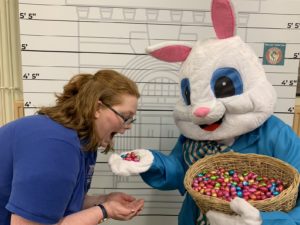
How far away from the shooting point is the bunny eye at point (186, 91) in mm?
1285

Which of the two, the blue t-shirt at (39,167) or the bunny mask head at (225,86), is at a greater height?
the bunny mask head at (225,86)

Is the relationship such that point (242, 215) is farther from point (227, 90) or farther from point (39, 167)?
point (39, 167)

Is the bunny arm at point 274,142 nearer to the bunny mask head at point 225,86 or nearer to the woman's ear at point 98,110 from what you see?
the bunny mask head at point 225,86

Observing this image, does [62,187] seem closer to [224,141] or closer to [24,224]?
[24,224]

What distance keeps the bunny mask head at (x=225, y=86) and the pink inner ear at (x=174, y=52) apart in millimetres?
62

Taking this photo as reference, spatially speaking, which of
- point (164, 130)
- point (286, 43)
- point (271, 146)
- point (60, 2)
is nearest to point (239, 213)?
point (271, 146)

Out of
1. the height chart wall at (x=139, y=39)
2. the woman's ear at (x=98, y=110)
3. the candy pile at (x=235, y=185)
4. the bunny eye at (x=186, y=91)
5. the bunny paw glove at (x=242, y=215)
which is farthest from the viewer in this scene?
the height chart wall at (x=139, y=39)

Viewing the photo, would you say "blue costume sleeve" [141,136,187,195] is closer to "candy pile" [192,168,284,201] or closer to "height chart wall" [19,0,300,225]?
"candy pile" [192,168,284,201]

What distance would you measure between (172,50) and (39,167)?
625mm

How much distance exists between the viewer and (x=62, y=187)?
104 cm

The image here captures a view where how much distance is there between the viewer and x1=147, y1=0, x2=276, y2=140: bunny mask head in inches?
46.7

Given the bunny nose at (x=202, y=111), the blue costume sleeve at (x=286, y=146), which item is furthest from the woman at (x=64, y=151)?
the blue costume sleeve at (x=286, y=146)

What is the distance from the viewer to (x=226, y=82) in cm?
121

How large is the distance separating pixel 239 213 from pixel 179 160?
515mm
